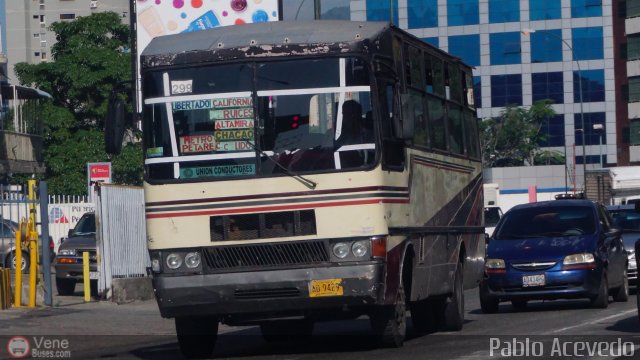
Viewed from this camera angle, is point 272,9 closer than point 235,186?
No

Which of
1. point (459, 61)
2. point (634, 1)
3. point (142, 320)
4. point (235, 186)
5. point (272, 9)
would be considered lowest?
point (142, 320)

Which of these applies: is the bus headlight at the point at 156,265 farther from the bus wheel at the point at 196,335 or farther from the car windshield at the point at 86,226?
the car windshield at the point at 86,226

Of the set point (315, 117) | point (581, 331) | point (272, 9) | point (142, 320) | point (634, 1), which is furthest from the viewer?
point (634, 1)

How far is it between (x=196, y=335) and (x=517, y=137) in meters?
76.9

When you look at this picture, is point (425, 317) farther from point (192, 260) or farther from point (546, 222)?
point (192, 260)

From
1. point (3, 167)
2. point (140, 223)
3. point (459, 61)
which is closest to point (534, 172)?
point (3, 167)

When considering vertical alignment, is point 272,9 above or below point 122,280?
above

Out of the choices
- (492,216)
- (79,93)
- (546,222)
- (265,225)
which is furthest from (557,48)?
(265,225)

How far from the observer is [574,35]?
86250mm

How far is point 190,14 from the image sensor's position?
28.8m

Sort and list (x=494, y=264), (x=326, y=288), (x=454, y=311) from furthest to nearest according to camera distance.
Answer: (x=494, y=264) → (x=454, y=311) → (x=326, y=288)

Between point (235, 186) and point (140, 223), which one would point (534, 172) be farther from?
point (235, 186)

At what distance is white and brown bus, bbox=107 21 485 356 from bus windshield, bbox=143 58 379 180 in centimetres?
1

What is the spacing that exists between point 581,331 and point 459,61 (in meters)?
4.68
